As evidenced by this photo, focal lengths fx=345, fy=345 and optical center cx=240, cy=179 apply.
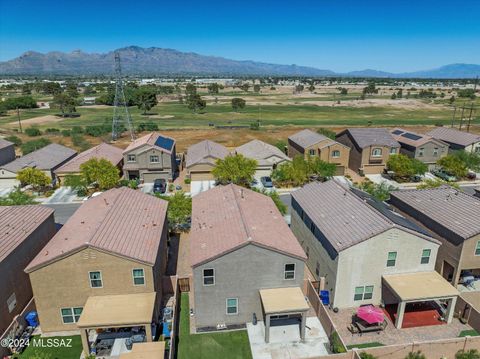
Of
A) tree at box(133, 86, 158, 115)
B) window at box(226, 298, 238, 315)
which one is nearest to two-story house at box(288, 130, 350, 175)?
window at box(226, 298, 238, 315)

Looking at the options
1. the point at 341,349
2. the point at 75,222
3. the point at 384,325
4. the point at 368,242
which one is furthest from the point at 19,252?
the point at 384,325

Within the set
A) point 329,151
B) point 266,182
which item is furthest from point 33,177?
point 329,151

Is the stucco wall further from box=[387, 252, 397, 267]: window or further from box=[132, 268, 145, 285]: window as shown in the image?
box=[387, 252, 397, 267]: window

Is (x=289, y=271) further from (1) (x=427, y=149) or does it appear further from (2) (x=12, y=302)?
(1) (x=427, y=149)

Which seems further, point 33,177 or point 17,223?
point 33,177

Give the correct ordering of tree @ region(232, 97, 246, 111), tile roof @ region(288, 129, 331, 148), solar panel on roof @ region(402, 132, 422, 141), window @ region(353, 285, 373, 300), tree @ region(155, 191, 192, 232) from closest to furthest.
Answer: window @ region(353, 285, 373, 300)
tree @ region(155, 191, 192, 232)
tile roof @ region(288, 129, 331, 148)
solar panel on roof @ region(402, 132, 422, 141)
tree @ region(232, 97, 246, 111)

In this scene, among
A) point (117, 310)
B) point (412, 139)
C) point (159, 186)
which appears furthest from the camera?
point (412, 139)
